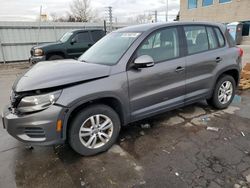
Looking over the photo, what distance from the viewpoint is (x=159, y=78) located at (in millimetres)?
3383

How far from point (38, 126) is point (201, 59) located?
2936 millimetres

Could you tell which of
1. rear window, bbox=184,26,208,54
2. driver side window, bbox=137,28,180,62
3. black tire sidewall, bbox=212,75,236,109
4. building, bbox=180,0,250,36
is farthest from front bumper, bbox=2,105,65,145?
building, bbox=180,0,250,36

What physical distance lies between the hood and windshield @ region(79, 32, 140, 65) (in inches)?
11.3

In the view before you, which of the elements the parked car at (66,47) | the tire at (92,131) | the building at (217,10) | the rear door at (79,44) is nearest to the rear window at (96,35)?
the parked car at (66,47)

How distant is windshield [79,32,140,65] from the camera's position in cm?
329

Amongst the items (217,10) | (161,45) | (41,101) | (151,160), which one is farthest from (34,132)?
(217,10)

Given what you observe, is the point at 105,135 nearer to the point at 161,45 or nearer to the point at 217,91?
the point at 161,45

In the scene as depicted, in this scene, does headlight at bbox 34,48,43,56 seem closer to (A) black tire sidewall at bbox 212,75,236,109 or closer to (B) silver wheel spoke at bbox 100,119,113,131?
(B) silver wheel spoke at bbox 100,119,113,131

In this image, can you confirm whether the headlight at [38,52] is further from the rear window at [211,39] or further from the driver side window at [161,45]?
the rear window at [211,39]

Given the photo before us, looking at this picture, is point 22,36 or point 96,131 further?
point 22,36

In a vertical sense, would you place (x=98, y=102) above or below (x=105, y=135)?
above

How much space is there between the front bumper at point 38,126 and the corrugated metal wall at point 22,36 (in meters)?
12.3

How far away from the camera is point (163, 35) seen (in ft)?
11.7

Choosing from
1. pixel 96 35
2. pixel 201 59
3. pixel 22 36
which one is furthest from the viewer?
pixel 22 36
